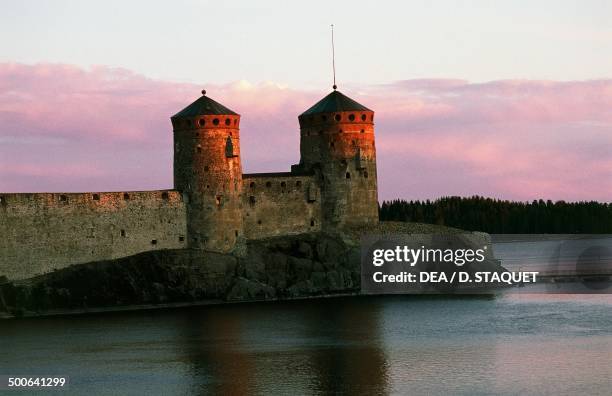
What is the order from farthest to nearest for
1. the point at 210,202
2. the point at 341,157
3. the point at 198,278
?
the point at 341,157 → the point at 210,202 → the point at 198,278

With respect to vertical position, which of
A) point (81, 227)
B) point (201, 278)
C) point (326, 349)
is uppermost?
point (81, 227)

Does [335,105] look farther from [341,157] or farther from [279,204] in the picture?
[279,204]

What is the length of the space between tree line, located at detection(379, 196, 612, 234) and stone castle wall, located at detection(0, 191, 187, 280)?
5352 cm

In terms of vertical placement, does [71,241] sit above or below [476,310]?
above

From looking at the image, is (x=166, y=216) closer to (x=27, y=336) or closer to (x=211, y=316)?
(x=211, y=316)

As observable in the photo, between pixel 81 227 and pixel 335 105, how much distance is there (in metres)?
16.5

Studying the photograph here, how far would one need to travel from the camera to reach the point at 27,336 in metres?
52.7

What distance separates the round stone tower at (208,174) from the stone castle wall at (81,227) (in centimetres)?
75

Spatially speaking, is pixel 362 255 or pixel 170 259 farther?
pixel 362 255

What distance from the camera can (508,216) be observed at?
132m

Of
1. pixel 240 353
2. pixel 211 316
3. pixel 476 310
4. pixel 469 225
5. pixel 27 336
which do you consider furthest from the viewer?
pixel 469 225

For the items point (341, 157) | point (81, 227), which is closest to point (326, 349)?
point (81, 227)

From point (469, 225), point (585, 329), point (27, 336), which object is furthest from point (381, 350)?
point (469, 225)

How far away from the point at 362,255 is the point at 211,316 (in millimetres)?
12982
